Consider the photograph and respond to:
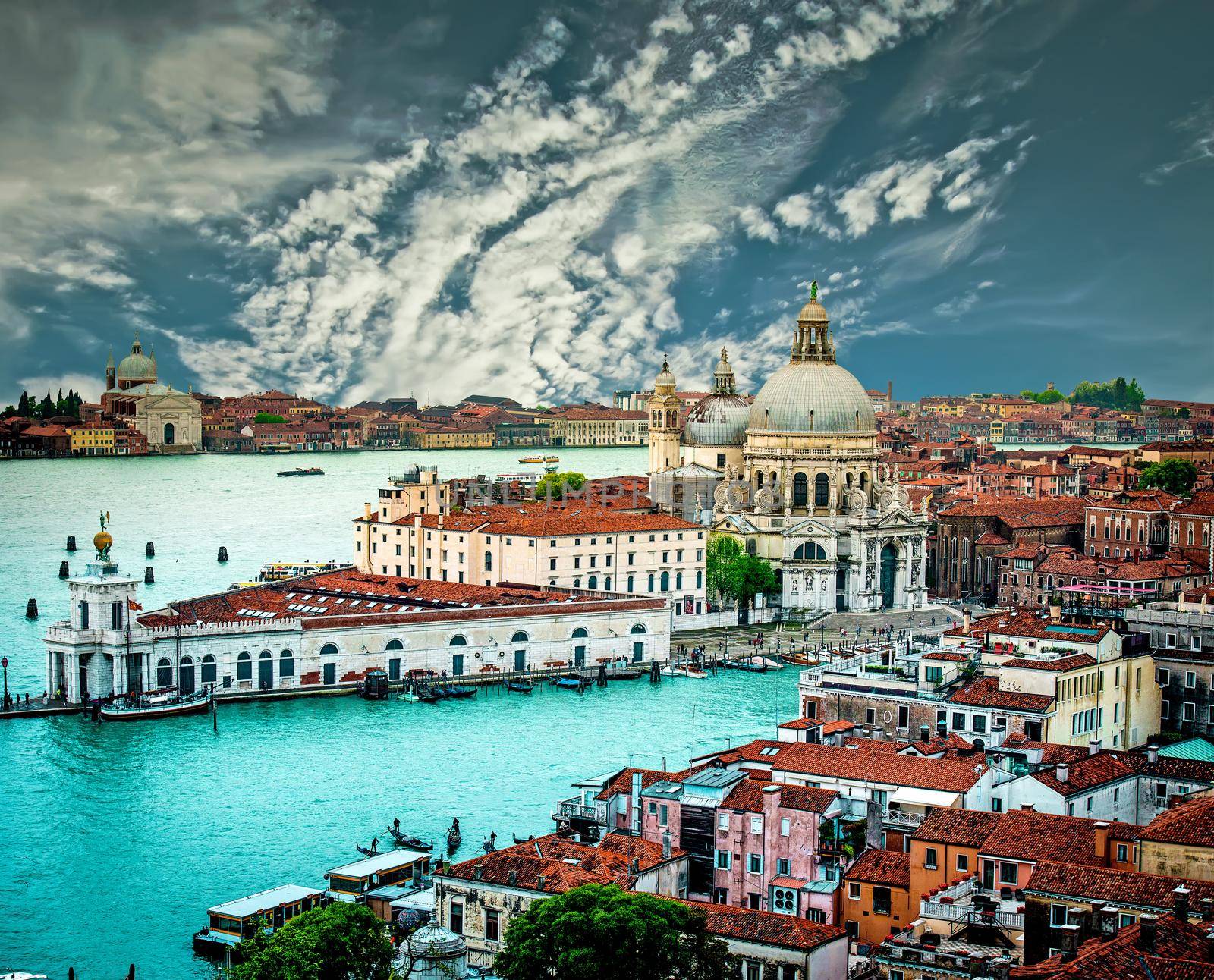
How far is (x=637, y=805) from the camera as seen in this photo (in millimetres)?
18109

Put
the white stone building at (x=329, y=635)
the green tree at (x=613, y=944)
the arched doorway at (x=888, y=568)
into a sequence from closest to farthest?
the green tree at (x=613, y=944) < the white stone building at (x=329, y=635) < the arched doorway at (x=888, y=568)

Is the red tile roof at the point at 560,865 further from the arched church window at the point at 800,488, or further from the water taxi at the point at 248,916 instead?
the arched church window at the point at 800,488

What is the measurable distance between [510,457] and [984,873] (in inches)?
5146

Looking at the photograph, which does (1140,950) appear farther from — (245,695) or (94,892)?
(245,695)

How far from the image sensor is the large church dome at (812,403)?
50.1m

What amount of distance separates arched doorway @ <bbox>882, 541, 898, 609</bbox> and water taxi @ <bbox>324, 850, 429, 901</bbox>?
28.2m

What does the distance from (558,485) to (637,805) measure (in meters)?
40.5

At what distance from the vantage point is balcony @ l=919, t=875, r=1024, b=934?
46.2ft

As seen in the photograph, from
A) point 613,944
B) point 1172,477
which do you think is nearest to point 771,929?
point 613,944

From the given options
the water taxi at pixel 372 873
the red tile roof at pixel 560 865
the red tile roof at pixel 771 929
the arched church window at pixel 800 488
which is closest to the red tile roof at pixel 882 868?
the red tile roof at pixel 771 929

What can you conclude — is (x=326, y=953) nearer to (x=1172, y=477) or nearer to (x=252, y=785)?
(x=252, y=785)

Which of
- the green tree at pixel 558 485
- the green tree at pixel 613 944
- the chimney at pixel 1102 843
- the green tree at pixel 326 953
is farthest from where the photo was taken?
the green tree at pixel 558 485

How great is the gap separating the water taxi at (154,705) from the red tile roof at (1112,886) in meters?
18.6

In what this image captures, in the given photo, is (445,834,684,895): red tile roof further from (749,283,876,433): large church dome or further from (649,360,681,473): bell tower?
(649,360,681,473): bell tower
